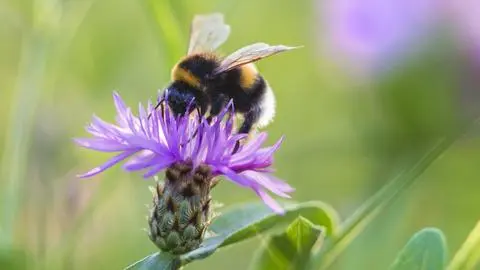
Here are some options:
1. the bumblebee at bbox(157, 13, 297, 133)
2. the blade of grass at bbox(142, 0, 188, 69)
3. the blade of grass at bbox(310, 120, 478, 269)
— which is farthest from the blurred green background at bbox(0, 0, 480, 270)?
the bumblebee at bbox(157, 13, 297, 133)

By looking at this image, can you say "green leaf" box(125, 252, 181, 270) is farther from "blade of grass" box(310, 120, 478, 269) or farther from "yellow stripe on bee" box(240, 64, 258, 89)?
"yellow stripe on bee" box(240, 64, 258, 89)

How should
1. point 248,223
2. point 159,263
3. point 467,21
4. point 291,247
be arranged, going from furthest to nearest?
point 467,21 → point 248,223 → point 291,247 → point 159,263

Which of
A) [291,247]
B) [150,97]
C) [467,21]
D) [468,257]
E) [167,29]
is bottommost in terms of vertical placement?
[468,257]

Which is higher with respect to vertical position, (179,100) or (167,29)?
(167,29)

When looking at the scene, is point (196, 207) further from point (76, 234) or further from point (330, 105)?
point (330, 105)

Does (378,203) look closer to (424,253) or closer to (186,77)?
(424,253)

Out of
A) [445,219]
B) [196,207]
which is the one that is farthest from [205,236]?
[445,219]


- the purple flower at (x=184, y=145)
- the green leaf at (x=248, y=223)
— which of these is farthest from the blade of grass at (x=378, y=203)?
the purple flower at (x=184, y=145)

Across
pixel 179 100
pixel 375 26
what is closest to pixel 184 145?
pixel 179 100
